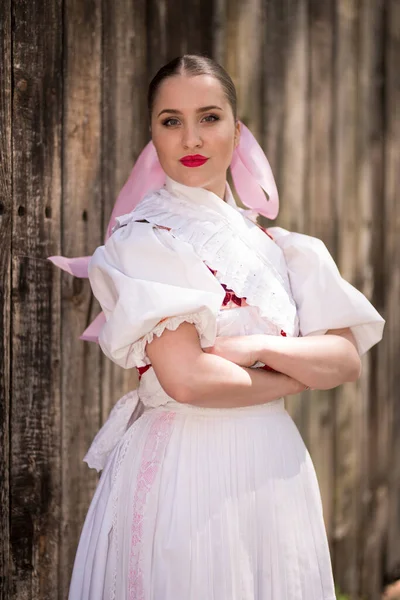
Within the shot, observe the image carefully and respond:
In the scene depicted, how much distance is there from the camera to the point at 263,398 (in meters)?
1.91

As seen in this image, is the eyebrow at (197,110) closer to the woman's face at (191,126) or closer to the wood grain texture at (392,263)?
the woman's face at (191,126)

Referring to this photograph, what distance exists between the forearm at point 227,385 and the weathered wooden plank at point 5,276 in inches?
31.1

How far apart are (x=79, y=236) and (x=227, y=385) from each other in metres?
0.98

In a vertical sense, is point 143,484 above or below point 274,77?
below

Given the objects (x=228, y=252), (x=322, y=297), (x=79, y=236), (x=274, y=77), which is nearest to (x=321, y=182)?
(x=274, y=77)

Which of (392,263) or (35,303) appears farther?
(392,263)

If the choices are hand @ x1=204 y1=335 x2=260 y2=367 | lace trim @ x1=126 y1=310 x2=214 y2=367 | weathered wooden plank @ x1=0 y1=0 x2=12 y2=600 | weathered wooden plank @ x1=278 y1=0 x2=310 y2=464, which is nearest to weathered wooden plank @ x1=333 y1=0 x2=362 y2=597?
weathered wooden plank @ x1=278 y1=0 x2=310 y2=464

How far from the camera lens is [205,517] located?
183 cm

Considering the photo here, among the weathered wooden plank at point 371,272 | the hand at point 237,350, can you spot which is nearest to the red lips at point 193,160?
the hand at point 237,350

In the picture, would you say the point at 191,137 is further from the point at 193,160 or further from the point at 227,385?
the point at 227,385

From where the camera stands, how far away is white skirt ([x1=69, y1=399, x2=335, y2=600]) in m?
1.82

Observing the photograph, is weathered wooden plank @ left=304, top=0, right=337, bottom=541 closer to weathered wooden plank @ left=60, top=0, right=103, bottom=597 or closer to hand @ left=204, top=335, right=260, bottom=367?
weathered wooden plank @ left=60, top=0, right=103, bottom=597

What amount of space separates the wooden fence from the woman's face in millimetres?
582

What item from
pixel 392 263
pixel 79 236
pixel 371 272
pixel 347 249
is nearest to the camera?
pixel 79 236
